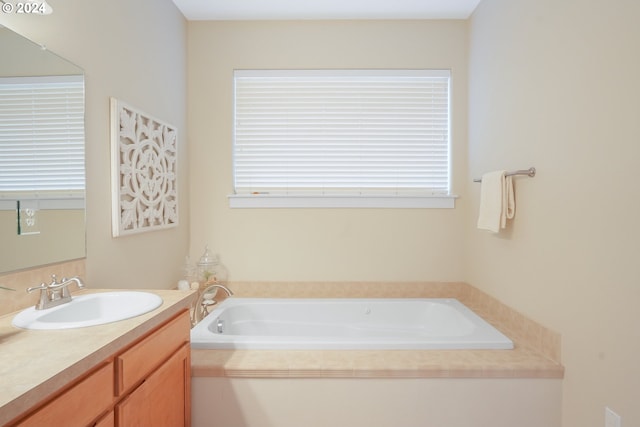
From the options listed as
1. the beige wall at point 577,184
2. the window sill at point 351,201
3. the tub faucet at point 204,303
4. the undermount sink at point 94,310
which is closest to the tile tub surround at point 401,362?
the beige wall at point 577,184

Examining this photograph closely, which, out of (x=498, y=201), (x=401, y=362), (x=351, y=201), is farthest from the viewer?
(x=351, y=201)

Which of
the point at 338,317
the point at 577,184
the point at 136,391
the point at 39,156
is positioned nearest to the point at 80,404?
the point at 136,391

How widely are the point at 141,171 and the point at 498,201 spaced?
209cm

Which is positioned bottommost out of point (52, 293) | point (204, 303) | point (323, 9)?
point (204, 303)

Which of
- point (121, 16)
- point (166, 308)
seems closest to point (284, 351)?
point (166, 308)

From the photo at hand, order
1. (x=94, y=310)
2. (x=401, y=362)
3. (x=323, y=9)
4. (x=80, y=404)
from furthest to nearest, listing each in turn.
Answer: (x=323, y=9) < (x=401, y=362) < (x=94, y=310) < (x=80, y=404)

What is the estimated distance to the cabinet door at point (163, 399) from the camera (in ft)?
3.47

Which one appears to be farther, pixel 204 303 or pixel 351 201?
pixel 351 201

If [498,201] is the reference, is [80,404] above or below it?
below

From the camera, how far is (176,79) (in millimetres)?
2361

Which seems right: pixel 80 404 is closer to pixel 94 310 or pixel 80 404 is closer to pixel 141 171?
pixel 94 310

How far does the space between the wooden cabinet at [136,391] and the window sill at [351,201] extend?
124 centimetres

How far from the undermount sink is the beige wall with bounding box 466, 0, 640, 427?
5.79 ft

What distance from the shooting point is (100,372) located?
0.93 meters
